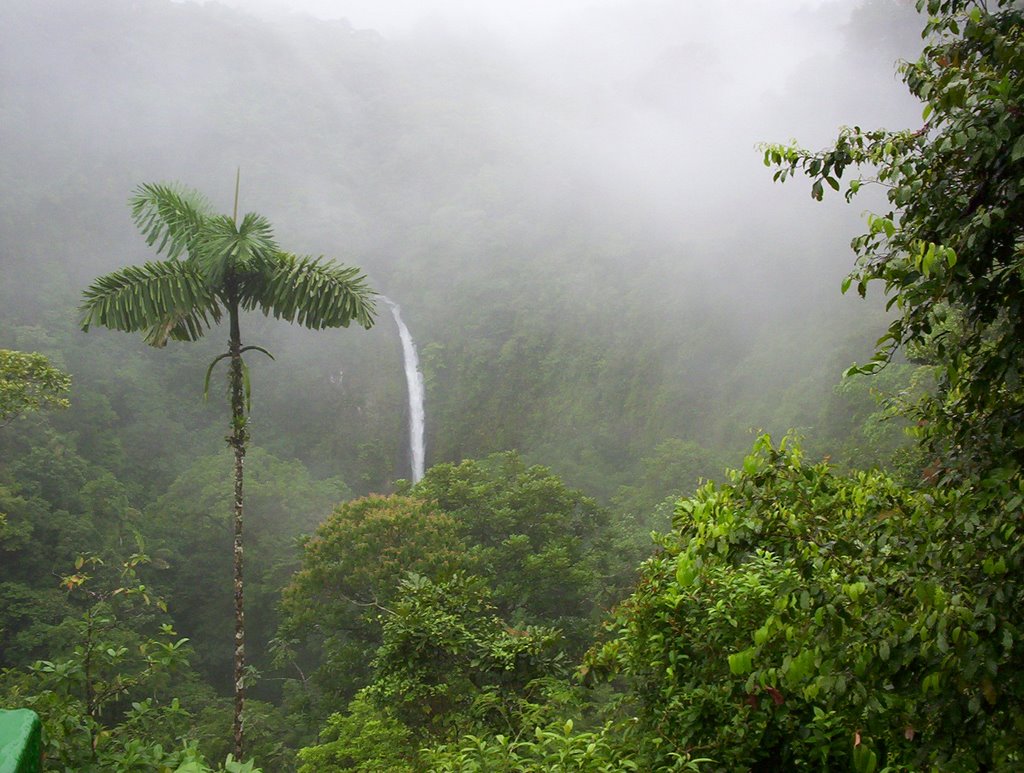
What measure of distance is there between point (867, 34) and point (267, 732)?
163 ft

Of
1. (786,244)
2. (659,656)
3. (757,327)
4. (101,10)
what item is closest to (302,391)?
(757,327)

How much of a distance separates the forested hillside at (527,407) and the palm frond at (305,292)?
11 centimetres

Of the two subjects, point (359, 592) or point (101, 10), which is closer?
point (359, 592)

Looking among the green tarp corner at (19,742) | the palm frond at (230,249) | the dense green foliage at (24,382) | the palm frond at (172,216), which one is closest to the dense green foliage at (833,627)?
the green tarp corner at (19,742)

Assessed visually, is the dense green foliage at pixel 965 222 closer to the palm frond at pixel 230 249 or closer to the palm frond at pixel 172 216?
the palm frond at pixel 230 249

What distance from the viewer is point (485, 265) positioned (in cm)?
4447

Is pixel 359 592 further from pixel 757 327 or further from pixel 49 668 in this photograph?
pixel 757 327

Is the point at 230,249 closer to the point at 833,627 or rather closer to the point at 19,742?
the point at 833,627

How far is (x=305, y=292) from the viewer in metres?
6.98

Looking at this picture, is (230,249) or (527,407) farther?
(527,407)

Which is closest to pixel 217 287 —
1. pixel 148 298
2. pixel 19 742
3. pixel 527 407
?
pixel 148 298

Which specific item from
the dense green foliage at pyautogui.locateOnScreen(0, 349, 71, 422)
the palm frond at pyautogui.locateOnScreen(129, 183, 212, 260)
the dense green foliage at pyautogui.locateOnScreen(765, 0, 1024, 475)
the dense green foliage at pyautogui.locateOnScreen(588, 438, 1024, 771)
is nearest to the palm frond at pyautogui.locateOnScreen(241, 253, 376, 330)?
the palm frond at pyautogui.locateOnScreen(129, 183, 212, 260)

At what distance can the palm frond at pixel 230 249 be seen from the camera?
6.46 m

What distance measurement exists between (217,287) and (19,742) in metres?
6.78
